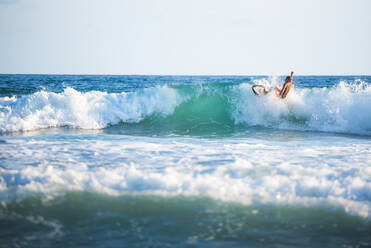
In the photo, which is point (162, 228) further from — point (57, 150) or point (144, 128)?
point (144, 128)

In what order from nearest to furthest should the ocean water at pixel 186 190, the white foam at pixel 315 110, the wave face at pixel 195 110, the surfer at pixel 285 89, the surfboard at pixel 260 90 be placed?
the ocean water at pixel 186 190
the surfer at pixel 285 89
the white foam at pixel 315 110
the wave face at pixel 195 110
the surfboard at pixel 260 90

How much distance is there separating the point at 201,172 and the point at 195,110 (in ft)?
30.4

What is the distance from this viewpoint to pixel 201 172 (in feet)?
18.0

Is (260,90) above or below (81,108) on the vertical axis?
above

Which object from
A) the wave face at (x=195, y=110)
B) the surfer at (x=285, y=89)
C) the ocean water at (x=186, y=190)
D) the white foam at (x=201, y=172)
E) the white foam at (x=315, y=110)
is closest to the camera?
the ocean water at (x=186, y=190)

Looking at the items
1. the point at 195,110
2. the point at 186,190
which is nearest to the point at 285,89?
the point at 195,110

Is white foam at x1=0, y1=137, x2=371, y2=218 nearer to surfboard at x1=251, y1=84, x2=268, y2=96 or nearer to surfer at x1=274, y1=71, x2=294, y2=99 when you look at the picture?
surfer at x1=274, y1=71, x2=294, y2=99

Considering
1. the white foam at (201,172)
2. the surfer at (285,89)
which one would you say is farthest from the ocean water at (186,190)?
the surfer at (285,89)

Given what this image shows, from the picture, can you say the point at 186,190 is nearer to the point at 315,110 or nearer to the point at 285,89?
the point at 285,89

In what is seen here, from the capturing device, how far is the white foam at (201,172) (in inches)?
179

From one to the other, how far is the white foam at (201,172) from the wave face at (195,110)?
4.29 meters

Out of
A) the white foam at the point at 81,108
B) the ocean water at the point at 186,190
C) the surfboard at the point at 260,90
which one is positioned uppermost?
the surfboard at the point at 260,90

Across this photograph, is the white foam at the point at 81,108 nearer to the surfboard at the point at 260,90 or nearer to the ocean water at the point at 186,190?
the ocean water at the point at 186,190

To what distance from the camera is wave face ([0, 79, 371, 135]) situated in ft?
39.3
